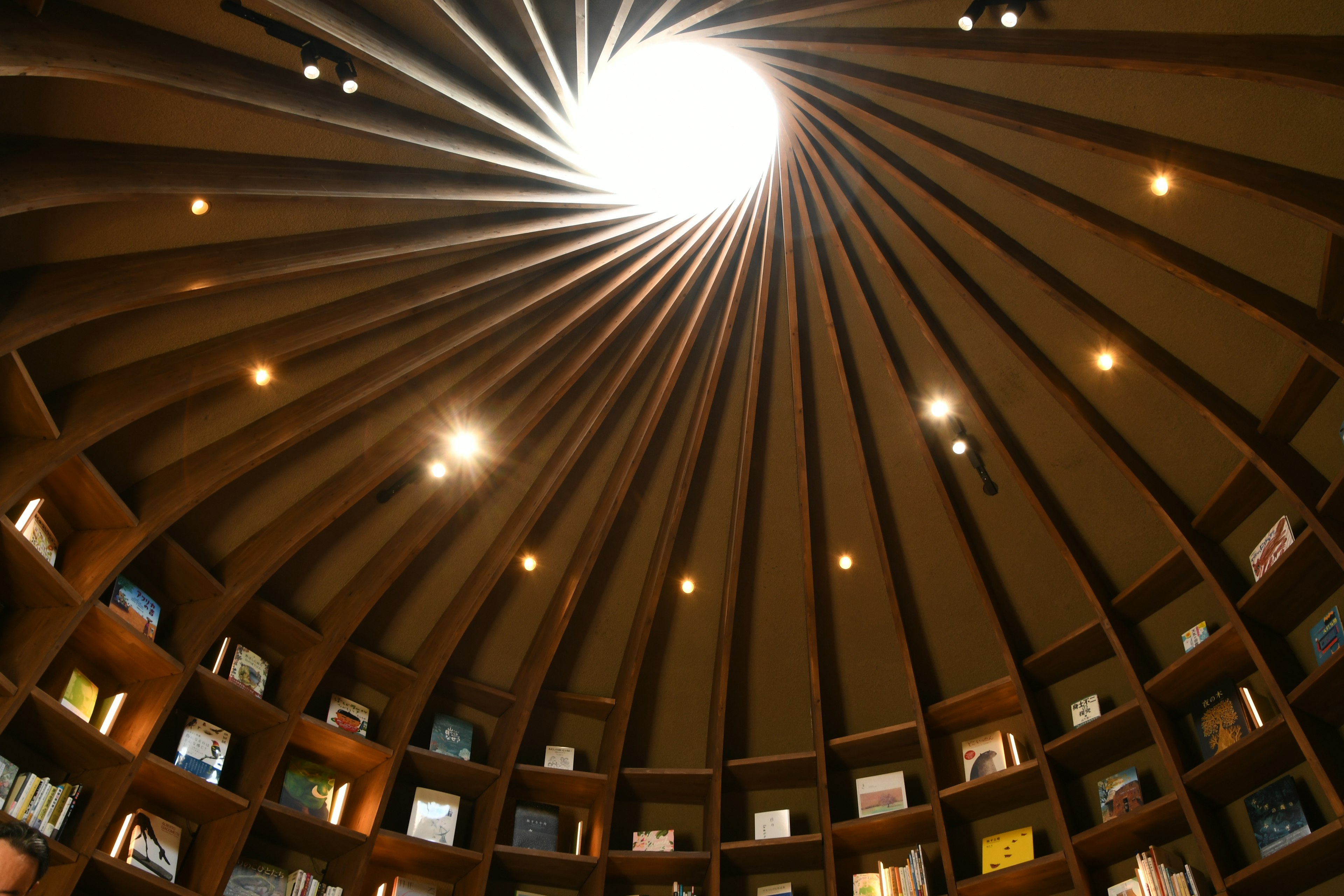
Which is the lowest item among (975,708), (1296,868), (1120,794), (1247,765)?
(1296,868)

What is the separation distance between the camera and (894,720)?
32.2 ft

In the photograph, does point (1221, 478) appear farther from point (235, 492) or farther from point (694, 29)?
point (235, 492)

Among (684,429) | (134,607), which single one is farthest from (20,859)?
(684,429)

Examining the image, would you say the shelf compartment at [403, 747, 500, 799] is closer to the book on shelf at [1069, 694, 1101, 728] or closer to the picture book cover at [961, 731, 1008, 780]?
the picture book cover at [961, 731, 1008, 780]

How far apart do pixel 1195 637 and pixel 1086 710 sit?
1.16 m

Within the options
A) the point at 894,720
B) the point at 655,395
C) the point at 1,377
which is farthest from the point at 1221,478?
the point at 1,377

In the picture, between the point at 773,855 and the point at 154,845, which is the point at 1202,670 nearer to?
the point at 773,855

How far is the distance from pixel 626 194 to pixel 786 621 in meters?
4.59

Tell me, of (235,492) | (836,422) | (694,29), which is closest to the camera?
(694,29)

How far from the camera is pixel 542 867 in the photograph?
927 centimetres

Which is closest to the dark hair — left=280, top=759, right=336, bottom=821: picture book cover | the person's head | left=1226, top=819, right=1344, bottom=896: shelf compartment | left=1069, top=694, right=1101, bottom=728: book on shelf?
the person's head

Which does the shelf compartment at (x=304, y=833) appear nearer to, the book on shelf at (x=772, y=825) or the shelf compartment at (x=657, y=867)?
the shelf compartment at (x=657, y=867)

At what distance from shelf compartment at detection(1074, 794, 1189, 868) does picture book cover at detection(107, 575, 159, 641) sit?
7658 millimetres

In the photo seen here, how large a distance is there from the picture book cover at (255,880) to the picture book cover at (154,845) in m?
0.45
